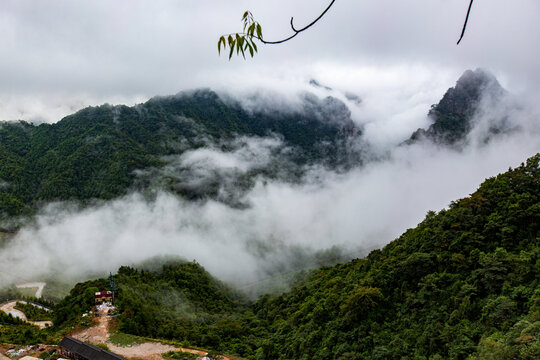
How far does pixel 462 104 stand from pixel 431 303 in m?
87.3

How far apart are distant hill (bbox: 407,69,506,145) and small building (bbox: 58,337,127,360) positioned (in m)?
94.9

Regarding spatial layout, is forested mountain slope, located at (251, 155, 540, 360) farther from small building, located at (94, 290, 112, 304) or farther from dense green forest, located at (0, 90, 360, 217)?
dense green forest, located at (0, 90, 360, 217)

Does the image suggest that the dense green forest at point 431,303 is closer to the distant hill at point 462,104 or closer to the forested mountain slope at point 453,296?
the forested mountain slope at point 453,296

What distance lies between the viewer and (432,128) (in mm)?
93250

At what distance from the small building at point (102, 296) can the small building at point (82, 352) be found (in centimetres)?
884

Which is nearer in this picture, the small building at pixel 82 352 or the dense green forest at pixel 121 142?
the small building at pixel 82 352

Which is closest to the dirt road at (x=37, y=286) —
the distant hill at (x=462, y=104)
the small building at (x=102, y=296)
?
the small building at (x=102, y=296)

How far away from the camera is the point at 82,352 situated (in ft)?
67.7

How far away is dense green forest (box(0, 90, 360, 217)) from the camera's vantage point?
9319 cm

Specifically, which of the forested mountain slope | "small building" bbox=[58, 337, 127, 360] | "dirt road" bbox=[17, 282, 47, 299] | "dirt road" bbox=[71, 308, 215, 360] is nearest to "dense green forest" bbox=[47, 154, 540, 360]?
the forested mountain slope

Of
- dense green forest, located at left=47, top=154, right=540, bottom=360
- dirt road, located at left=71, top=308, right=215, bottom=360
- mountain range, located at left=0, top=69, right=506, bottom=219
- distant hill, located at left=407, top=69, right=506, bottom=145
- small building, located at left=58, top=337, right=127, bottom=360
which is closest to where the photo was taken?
dense green forest, located at left=47, top=154, right=540, bottom=360

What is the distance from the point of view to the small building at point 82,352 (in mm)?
19789

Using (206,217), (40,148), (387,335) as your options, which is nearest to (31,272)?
(206,217)

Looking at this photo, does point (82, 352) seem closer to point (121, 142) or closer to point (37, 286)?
point (37, 286)
